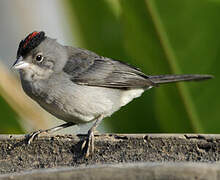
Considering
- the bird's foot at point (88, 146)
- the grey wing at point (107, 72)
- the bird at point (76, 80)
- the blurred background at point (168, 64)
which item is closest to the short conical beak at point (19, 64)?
the bird at point (76, 80)

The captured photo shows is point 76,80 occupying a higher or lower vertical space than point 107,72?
higher

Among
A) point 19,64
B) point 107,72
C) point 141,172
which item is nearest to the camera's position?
point 141,172

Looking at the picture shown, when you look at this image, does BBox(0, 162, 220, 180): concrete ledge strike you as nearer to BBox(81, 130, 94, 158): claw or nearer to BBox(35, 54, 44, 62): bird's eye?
BBox(81, 130, 94, 158): claw

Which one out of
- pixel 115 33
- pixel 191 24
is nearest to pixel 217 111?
pixel 191 24

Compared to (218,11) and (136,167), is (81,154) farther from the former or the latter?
(218,11)

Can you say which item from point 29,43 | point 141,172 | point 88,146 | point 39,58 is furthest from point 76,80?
point 141,172

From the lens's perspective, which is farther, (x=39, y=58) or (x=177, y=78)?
(x=39, y=58)

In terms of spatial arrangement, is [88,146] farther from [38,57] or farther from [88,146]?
[38,57]
